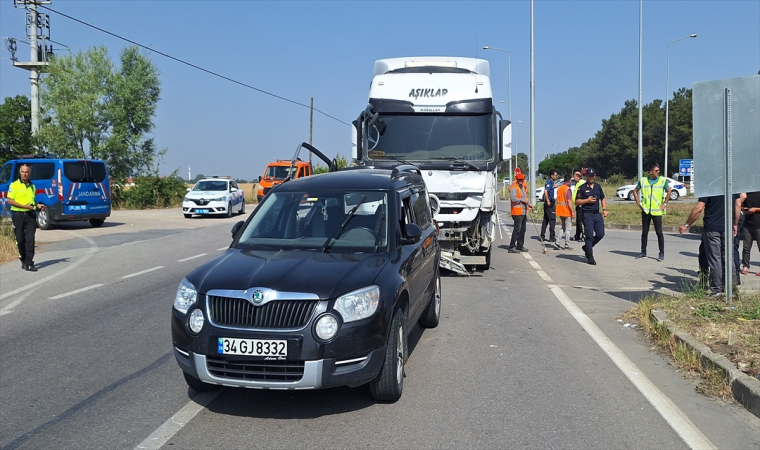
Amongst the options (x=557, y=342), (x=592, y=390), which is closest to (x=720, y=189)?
(x=557, y=342)

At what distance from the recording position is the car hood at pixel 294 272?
4.93 meters

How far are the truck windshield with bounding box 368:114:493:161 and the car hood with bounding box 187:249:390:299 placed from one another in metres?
6.60

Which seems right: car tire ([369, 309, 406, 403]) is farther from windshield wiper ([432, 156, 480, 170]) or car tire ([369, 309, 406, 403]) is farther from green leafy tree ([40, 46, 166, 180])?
green leafy tree ([40, 46, 166, 180])

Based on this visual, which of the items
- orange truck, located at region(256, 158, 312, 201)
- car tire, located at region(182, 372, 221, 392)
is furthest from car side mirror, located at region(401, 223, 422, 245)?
orange truck, located at region(256, 158, 312, 201)

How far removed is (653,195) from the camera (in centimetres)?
1411

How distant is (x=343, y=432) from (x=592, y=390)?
2178 mm

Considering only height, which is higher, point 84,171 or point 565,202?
point 84,171

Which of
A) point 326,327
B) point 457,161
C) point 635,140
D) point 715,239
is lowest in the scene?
point 326,327

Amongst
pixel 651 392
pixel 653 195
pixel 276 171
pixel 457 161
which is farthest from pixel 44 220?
pixel 651 392

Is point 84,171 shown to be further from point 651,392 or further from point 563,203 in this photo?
point 651,392

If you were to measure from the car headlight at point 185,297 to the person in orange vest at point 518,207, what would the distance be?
11298mm

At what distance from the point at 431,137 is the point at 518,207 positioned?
162 inches

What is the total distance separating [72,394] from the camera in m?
5.59

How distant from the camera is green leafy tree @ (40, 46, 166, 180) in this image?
36.9 metres
